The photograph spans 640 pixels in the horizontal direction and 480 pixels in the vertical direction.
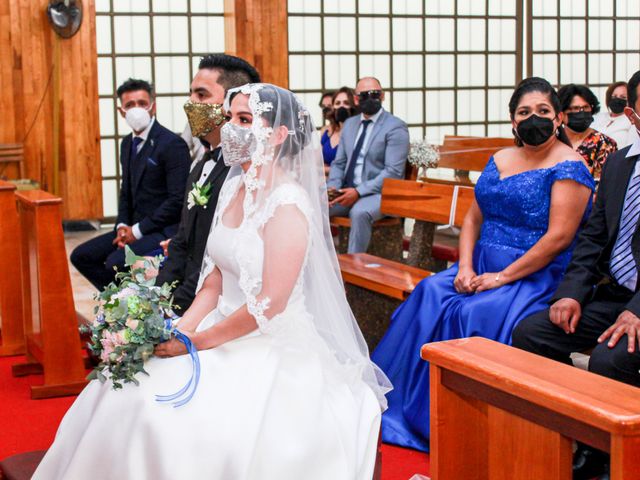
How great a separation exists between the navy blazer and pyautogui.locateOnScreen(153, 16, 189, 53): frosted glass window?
16.3 ft

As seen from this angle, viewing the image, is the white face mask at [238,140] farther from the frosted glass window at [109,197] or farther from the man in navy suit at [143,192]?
the frosted glass window at [109,197]

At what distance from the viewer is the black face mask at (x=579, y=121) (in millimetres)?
5156

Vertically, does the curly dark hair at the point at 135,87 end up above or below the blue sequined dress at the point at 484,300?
above

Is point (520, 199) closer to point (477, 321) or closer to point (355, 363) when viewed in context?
point (477, 321)

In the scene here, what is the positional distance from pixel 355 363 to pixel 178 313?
1.01 m

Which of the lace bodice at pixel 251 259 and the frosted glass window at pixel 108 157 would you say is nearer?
the lace bodice at pixel 251 259

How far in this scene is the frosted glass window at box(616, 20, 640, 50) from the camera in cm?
1195

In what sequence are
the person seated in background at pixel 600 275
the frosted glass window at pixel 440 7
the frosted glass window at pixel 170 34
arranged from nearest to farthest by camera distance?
the person seated in background at pixel 600 275, the frosted glass window at pixel 170 34, the frosted glass window at pixel 440 7

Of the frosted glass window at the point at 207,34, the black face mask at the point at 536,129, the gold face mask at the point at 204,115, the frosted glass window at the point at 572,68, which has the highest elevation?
the frosted glass window at the point at 207,34

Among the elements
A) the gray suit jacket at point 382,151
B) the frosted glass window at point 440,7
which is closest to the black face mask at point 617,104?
the gray suit jacket at point 382,151

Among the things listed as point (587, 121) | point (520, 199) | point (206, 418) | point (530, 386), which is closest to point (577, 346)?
point (520, 199)

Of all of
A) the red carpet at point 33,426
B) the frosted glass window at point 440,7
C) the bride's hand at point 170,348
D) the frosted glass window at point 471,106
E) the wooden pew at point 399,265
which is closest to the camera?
the bride's hand at point 170,348

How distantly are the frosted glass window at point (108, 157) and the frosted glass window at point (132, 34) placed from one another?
0.93 metres

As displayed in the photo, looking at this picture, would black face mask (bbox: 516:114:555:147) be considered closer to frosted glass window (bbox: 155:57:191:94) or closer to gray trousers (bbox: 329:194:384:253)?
gray trousers (bbox: 329:194:384:253)
